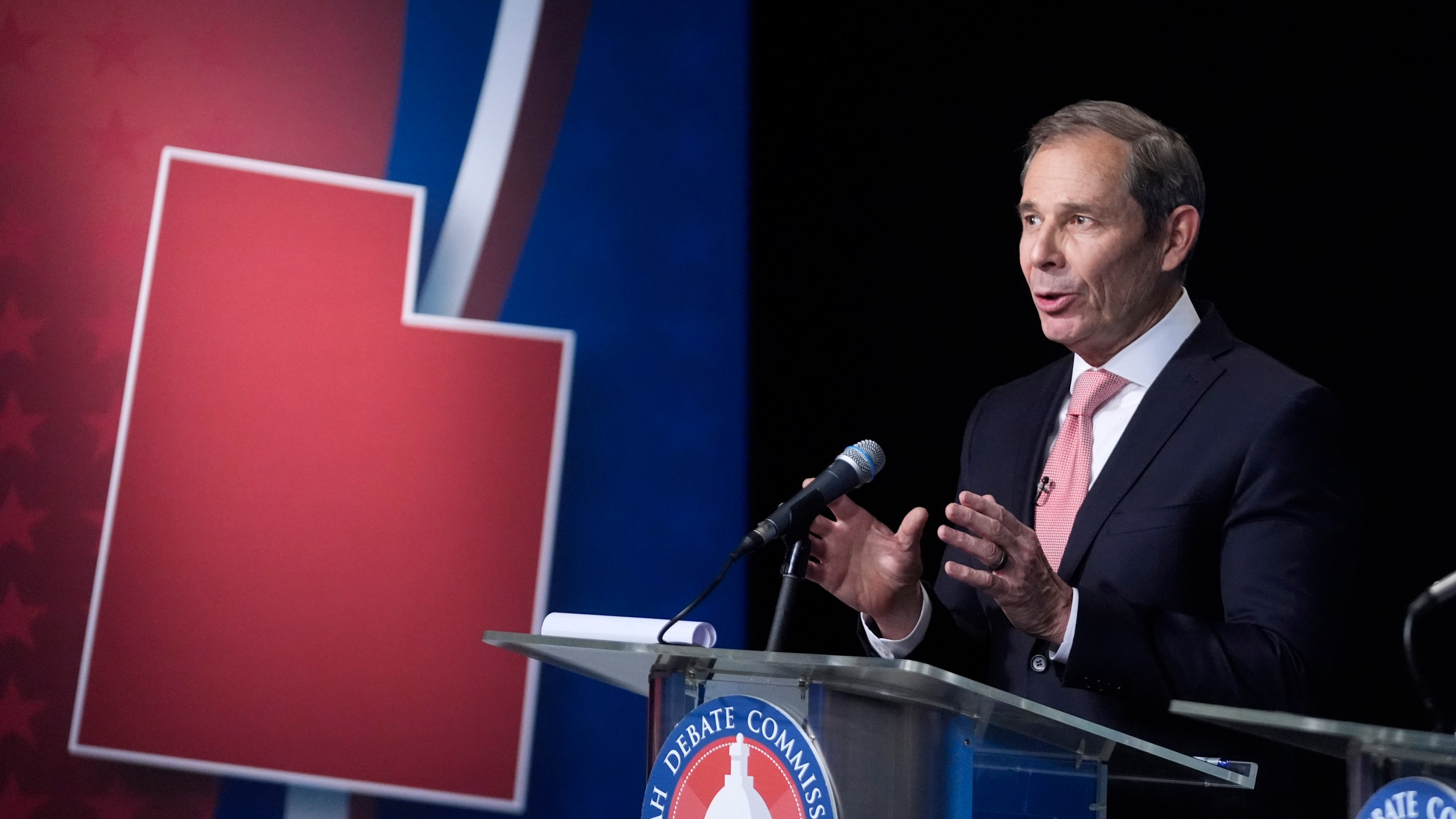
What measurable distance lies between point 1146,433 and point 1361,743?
3.08 feet

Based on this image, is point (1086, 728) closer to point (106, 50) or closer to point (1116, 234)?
point (1116, 234)

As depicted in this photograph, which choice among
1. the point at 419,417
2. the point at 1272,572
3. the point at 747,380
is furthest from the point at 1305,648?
the point at 419,417

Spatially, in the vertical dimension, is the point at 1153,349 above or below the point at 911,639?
above

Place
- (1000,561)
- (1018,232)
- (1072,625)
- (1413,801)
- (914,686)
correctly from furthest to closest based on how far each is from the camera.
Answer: (1018,232), (1072,625), (1000,561), (914,686), (1413,801)

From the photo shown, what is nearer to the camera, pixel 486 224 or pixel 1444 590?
pixel 1444 590

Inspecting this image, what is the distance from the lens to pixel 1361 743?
1066 mm

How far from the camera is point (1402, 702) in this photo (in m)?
2.54

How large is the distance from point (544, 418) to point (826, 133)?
87cm

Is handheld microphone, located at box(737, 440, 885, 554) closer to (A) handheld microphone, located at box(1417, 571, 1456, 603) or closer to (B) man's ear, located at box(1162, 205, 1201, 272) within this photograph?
(A) handheld microphone, located at box(1417, 571, 1456, 603)

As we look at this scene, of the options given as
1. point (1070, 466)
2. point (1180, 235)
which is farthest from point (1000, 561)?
point (1180, 235)

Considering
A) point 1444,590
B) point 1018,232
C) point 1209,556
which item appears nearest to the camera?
point 1444,590

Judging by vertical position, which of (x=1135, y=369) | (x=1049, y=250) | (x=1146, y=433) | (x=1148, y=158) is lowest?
(x=1146, y=433)

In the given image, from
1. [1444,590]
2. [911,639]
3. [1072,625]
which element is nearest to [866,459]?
[1072,625]

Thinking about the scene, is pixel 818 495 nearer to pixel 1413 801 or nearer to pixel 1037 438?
pixel 1413 801
